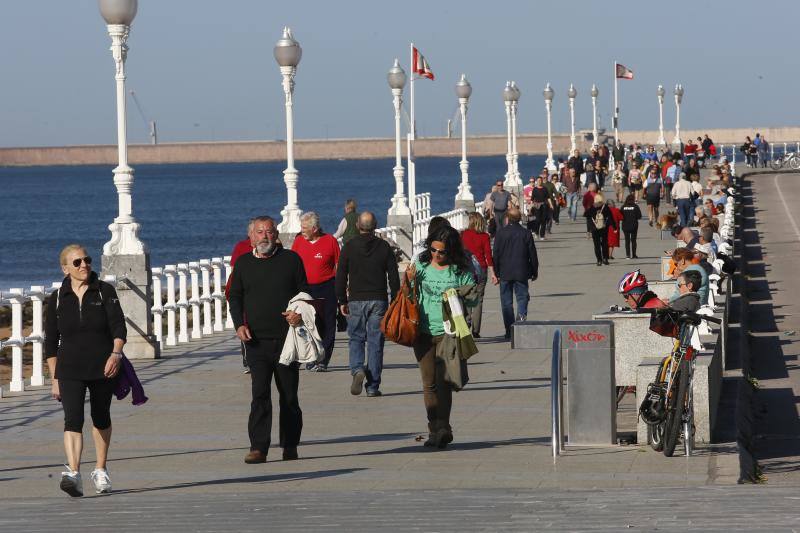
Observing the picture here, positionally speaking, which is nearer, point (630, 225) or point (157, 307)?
point (157, 307)

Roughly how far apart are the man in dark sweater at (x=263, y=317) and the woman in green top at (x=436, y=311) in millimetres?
1044

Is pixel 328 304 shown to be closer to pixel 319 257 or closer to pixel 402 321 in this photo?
pixel 319 257

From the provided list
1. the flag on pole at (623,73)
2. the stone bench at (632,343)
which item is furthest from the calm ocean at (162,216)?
the stone bench at (632,343)

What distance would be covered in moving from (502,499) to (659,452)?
228 centimetres

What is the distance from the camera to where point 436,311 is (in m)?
11.6

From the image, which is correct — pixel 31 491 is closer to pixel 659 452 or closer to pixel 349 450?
pixel 349 450

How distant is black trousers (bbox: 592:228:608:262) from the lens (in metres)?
31.5

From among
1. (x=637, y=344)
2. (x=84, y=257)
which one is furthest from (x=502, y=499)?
(x=637, y=344)

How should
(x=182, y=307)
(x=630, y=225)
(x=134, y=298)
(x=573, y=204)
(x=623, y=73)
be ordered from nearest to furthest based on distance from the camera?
(x=134, y=298) → (x=182, y=307) → (x=630, y=225) → (x=573, y=204) → (x=623, y=73)

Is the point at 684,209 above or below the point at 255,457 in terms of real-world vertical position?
above

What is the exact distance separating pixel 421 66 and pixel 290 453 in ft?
103

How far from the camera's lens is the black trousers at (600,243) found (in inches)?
1240

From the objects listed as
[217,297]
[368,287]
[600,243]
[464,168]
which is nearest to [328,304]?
[368,287]

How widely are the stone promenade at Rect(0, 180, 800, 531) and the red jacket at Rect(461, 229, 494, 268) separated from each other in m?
3.64
